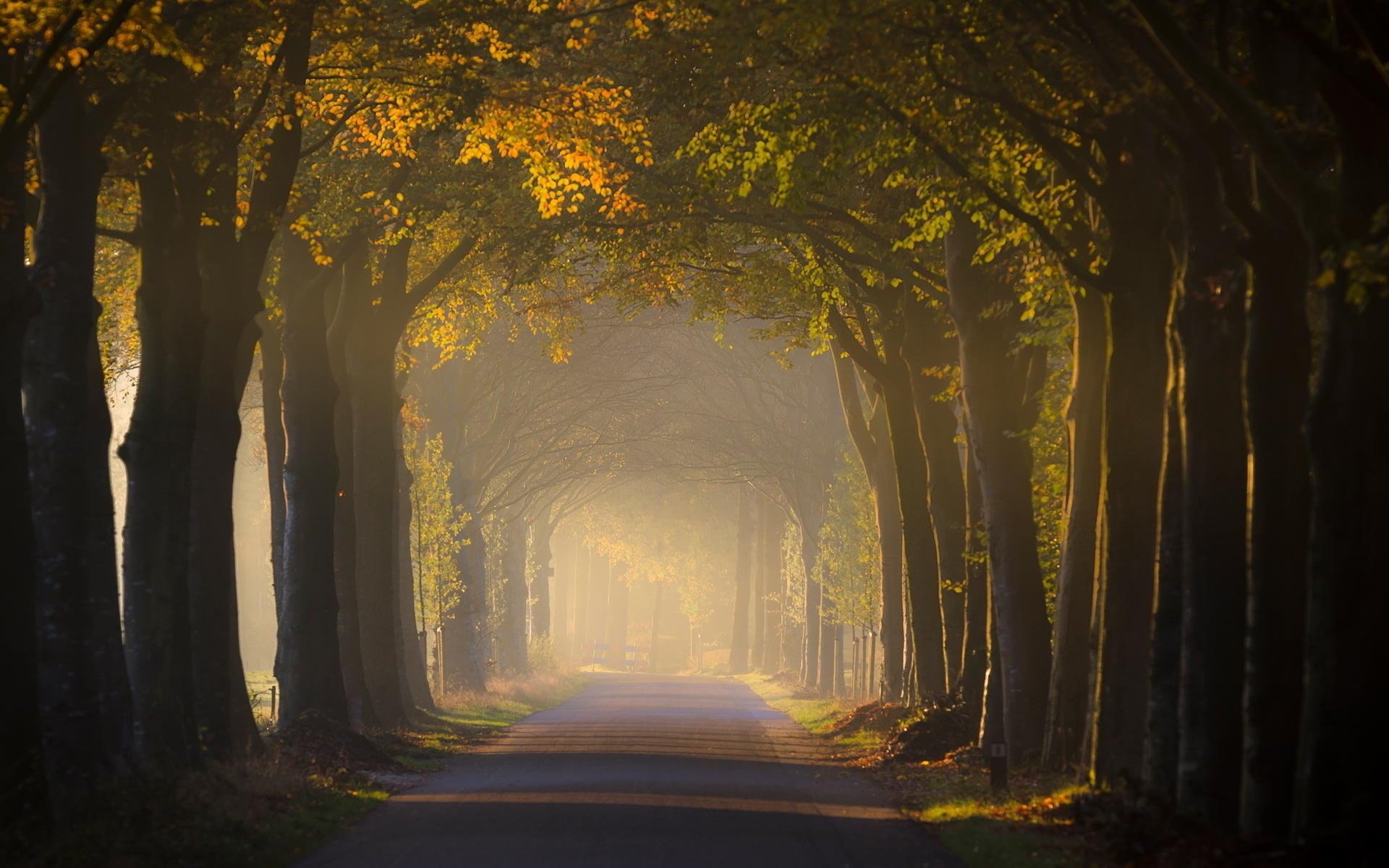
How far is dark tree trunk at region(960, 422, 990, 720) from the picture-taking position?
80.6 feet

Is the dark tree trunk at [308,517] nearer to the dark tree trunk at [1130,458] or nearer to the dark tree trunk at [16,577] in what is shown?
the dark tree trunk at [16,577]

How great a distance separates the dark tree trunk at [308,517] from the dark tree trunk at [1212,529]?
1407cm

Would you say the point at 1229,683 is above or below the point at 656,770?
above

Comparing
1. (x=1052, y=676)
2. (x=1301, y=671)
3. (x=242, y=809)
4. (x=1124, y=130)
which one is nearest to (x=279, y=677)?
(x=242, y=809)

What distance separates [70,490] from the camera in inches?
525

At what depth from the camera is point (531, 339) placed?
51.4 m

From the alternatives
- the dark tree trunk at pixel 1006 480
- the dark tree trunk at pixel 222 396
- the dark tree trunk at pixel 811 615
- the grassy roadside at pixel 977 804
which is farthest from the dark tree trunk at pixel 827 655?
the dark tree trunk at pixel 222 396

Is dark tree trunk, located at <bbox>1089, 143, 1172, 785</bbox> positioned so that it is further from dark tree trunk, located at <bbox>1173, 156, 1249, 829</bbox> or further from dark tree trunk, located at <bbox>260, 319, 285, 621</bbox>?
dark tree trunk, located at <bbox>260, 319, 285, 621</bbox>

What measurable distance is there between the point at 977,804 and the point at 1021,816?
5.44 ft

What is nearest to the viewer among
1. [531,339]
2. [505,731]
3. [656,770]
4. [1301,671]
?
[1301,671]

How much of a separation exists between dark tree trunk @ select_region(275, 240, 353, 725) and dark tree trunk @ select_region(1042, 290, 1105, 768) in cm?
1066

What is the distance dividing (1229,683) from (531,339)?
39877 mm

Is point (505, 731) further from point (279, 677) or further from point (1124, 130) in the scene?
point (1124, 130)

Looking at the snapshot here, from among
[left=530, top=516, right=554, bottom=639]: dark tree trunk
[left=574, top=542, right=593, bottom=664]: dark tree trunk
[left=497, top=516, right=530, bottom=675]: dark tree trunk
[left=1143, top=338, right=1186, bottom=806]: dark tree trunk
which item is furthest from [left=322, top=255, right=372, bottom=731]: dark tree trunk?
[left=574, top=542, right=593, bottom=664]: dark tree trunk
